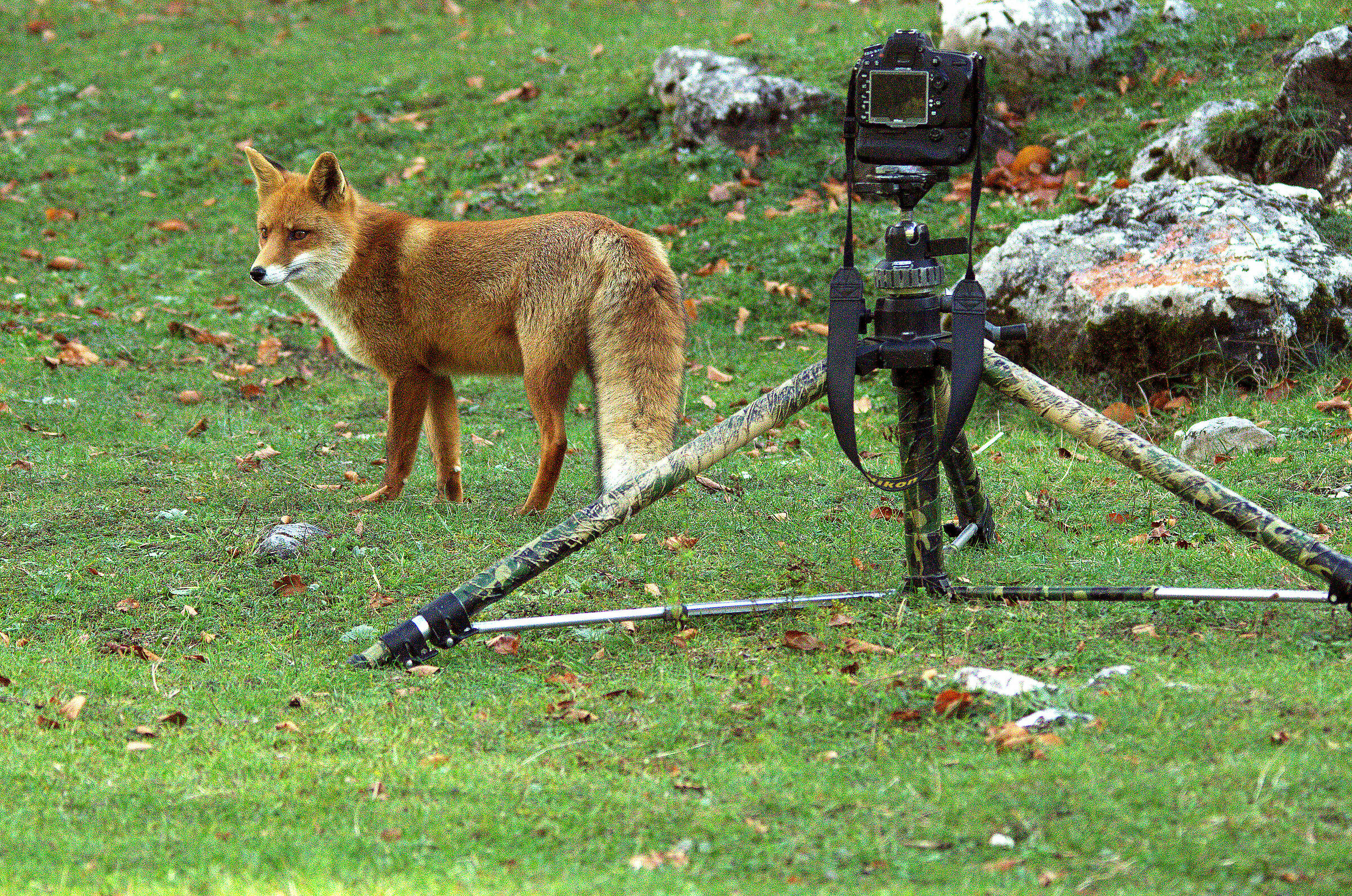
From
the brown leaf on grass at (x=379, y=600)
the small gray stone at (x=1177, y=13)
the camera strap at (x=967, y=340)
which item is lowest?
the brown leaf on grass at (x=379, y=600)

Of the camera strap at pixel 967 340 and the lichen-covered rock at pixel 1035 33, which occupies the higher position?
the lichen-covered rock at pixel 1035 33

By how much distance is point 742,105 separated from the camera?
10.9 metres

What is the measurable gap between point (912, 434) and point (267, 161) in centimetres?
421

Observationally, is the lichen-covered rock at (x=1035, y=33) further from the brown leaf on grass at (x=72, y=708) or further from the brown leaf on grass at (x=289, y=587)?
the brown leaf on grass at (x=72, y=708)

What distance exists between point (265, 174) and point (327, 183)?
422 mm

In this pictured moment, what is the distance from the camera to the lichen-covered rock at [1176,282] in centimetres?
702

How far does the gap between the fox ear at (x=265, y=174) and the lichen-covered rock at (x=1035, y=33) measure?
634 cm

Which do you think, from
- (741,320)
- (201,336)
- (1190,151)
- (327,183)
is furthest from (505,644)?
(1190,151)

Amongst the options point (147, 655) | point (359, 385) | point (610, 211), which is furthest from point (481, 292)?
point (610, 211)

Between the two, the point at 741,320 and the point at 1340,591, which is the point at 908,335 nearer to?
the point at 1340,591

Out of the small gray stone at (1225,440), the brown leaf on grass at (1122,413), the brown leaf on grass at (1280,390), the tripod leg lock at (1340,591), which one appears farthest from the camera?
the brown leaf on grass at (1122,413)

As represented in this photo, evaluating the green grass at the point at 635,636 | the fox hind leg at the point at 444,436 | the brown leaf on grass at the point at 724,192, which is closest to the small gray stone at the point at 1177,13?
the green grass at the point at 635,636

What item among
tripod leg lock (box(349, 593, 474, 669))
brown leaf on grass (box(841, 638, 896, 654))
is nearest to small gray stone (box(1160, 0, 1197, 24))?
brown leaf on grass (box(841, 638, 896, 654))

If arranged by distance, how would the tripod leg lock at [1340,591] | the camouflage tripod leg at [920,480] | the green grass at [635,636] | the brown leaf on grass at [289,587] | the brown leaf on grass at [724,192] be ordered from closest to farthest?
1. the green grass at [635,636]
2. the tripod leg lock at [1340,591]
3. the camouflage tripod leg at [920,480]
4. the brown leaf on grass at [289,587]
5. the brown leaf on grass at [724,192]
